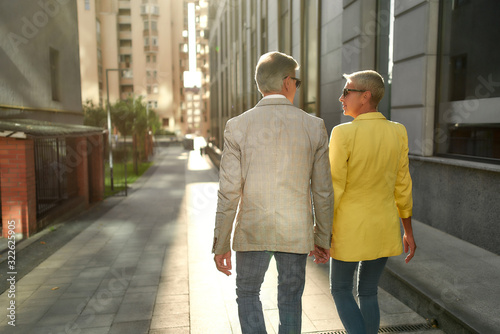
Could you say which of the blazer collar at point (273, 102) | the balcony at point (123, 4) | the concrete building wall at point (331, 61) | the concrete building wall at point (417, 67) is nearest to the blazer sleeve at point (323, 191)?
the blazer collar at point (273, 102)

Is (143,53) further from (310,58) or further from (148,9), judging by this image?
(310,58)

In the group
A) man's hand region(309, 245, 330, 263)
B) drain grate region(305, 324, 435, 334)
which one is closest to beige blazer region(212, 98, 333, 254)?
man's hand region(309, 245, 330, 263)

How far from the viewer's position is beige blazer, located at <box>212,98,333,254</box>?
2266 millimetres

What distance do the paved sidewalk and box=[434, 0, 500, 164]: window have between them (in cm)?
305

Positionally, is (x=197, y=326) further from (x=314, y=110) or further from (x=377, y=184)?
(x=314, y=110)

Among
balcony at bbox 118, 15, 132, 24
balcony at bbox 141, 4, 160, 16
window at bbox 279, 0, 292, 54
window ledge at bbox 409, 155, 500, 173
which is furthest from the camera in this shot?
balcony at bbox 118, 15, 132, 24

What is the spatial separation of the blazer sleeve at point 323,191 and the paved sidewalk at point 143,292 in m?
1.72

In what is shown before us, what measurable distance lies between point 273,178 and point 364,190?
596 millimetres

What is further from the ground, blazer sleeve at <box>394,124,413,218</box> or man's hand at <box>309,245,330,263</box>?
blazer sleeve at <box>394,124,413,218</box>

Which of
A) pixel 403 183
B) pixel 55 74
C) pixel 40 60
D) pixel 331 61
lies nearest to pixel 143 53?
pixel 55 74

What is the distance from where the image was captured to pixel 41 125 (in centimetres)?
933

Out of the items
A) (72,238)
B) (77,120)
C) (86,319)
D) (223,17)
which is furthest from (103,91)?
(86,319)

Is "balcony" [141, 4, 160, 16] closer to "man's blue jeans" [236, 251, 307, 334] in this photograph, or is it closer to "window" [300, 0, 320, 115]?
"window" [300, 0, 320, 115]

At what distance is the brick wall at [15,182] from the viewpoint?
7684mm
